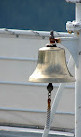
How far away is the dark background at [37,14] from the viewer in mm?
12336

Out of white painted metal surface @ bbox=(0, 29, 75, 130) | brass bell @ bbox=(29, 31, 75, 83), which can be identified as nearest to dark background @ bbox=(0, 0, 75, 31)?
white painted metal surface @ bbox=(0, 29, 75, 130)

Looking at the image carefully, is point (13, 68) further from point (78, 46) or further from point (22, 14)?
point (22, 14)

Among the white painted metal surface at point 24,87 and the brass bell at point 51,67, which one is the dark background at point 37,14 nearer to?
the white painted metal surface at point 24,87

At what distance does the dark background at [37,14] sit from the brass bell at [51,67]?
7.33 m

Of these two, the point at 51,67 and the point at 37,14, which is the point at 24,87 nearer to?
the point at 51,67

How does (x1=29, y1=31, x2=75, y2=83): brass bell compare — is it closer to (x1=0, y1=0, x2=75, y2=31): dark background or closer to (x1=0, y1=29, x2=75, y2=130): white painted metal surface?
(x1=0, y1=29, x2=75, y2=130): white painted metal surface

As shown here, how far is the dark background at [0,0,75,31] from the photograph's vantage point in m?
12.3

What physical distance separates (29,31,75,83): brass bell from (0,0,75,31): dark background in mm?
7326

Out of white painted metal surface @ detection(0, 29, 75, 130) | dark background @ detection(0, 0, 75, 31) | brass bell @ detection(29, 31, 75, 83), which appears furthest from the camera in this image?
dark background @ detection(0, 0, 75, 31)

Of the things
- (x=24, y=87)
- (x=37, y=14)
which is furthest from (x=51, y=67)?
(x=37, y=14)

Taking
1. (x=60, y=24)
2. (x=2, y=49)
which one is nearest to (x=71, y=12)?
(x=60, y=24)

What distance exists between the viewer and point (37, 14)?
1252 centimetres

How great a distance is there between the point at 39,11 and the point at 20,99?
520cm

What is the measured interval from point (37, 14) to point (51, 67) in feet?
25.2
